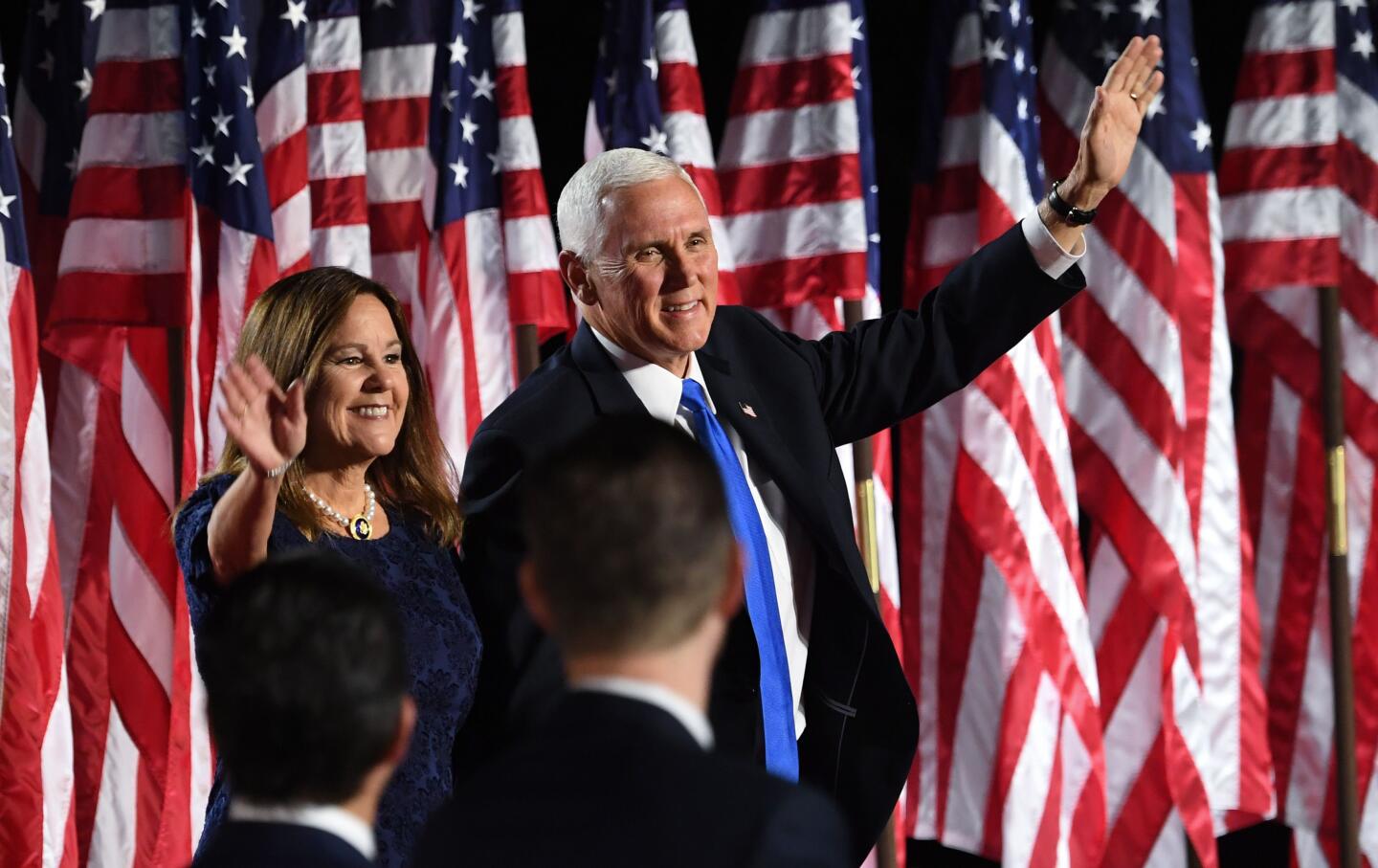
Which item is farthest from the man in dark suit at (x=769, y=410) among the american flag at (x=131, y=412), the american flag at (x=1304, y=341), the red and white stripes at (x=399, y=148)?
the american flag at (x=1304, y=341)

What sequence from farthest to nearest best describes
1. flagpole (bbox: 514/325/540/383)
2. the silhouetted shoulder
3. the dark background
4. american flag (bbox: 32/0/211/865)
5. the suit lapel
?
the dark background
flagpole (bbox: 514/325/540/383)
american flag (bbox: 32/0/211/865)
the suit lapel
the silhouetted shoulder

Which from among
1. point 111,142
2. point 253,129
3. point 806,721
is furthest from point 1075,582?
point 111,142

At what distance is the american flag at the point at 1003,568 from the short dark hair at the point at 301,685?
3605 millimetres

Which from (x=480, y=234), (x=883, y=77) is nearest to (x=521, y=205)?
(x=480, y=234)

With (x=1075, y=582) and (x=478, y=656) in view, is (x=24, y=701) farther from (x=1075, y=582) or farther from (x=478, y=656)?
(x=1075, y=582)

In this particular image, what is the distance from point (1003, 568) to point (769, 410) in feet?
7.13

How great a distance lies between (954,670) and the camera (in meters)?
5.05

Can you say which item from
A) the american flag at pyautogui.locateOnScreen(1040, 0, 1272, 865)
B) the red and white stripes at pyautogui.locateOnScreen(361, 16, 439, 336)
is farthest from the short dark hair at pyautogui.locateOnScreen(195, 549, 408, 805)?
the american flag at pyautogui.locateOnScreen(1040, 0, 1272, 865)

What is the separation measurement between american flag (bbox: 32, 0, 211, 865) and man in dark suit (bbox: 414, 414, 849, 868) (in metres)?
3.12

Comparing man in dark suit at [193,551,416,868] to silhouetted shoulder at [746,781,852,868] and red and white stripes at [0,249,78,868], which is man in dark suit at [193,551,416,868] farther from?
red and white stripes at [0,249,78,868]

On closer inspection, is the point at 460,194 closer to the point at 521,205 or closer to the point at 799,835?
the point at 521,205

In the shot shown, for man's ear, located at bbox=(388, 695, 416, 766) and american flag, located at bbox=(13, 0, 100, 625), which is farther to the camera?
american flag, located at bbox=(13, 0, 100, 625)

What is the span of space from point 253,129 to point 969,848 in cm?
285

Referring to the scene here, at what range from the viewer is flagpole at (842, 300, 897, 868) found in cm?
457
